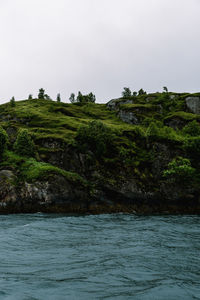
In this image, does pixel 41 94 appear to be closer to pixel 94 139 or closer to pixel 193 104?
pixel 193 104

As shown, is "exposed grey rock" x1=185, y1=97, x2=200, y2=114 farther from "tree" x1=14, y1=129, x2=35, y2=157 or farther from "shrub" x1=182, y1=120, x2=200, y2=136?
"tree" x1=14, y1=129, x2=35, y2=157

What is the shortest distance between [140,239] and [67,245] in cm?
589

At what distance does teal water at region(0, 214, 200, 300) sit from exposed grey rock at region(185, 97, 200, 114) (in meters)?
97.3

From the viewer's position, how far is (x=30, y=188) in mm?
43969

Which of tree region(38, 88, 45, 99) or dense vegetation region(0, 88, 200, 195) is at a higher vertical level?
tree region(38, 88, 45, 99)

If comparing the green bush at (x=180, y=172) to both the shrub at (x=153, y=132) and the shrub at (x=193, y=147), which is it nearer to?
the shrub at (x=193, y=147)

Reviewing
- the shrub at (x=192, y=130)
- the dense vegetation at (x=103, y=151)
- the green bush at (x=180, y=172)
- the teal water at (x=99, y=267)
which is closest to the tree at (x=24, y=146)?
the dense vegetation at (x=103, y=151)

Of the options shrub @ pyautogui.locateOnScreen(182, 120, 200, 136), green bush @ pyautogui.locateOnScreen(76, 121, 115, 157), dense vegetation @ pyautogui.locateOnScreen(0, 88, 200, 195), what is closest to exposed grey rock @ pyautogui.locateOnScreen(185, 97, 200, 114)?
shrub @ pyautogui.locateOnScreen(182, 120, 200, 136)

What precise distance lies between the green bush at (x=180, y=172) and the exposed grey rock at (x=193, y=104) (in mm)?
59389

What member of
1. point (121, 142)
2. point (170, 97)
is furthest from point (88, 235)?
point (170, 97)

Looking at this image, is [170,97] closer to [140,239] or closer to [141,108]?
[141,108]

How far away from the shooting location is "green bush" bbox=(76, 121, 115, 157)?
59344 mm

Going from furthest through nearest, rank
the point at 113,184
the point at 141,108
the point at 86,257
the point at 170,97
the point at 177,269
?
the point at 170,97 → the point at 141,108 → the point at 113,184 → the point at 86,257 → the point at 177,269

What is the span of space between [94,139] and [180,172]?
21.2 meters
